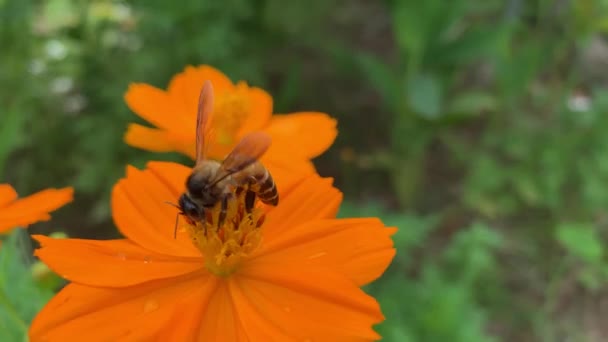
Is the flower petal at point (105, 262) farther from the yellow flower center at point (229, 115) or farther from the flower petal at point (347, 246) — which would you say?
the yellow flower center at point (229, 115)

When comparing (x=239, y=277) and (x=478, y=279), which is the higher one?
(x=478, y=279)

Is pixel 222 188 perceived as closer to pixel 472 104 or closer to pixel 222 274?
pixel 222 274

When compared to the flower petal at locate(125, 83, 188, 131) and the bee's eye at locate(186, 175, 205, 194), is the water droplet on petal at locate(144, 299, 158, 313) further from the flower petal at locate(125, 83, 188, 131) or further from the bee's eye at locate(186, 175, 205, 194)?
the flower petal at locate(125, 83, 188, 131)

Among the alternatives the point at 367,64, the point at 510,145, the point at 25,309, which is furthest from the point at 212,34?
the point at 25,309

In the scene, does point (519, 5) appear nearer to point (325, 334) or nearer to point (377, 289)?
point (377, 289)

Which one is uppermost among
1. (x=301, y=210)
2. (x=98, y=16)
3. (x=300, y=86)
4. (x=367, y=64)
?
(x=367, y=64)

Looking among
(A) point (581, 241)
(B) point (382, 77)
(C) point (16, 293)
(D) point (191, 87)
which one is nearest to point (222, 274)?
(C) point (16, 293)
